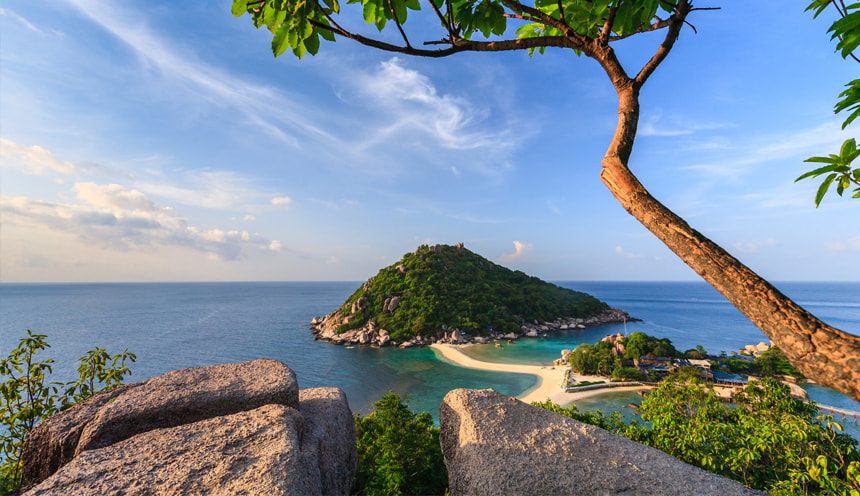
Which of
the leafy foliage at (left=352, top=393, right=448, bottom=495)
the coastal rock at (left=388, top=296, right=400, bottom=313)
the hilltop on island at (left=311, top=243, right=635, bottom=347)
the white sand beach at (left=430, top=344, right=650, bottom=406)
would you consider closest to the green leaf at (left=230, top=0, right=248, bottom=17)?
the leafy foliage at (left=352, top=393, right=448, bottom=495)

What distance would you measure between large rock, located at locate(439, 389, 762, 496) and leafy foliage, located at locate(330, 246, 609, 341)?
45050mm

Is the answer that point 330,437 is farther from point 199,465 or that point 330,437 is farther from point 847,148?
point 847,148

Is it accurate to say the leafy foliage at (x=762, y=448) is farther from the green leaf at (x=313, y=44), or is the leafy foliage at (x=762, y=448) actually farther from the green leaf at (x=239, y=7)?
the green leaf at (x=239, y=7)

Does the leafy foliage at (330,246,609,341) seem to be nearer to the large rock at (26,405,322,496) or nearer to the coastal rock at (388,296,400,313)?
the coastal rock at (388,296,400,313)

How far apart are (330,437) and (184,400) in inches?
67.3

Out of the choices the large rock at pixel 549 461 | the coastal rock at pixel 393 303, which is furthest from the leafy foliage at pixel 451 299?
the large rock at pixel 549 461

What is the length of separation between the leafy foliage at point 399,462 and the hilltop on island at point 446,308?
36.6 meters

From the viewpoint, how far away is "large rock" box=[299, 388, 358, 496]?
370 centimetres

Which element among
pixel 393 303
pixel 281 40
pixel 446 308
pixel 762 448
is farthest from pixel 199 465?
pixel 393 303

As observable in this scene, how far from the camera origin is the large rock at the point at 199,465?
236 cm

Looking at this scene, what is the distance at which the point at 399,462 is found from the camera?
8102mm

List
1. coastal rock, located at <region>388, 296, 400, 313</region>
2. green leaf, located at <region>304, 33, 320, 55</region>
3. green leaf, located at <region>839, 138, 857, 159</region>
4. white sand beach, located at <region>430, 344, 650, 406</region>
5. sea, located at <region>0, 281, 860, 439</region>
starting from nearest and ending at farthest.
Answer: green leaf, located at <region>839, 138, 857, 159</region>, green leaf, located at <region>304, 33, 320, 55</region>, white sand beach, located at <region>430, 344, 650, 406</region>, sea, located at <region>0, 281, 860, 439</region>, coastal rock, located at <region>388, 296, 400, 313</region>

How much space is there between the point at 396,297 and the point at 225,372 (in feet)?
164

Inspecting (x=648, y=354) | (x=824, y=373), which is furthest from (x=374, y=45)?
(x=648, y=354)
